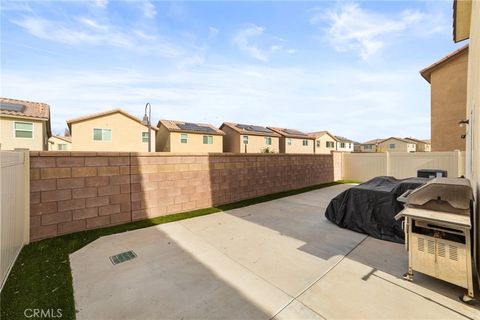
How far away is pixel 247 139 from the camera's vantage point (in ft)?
84.1

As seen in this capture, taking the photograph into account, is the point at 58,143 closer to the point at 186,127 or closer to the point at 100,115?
the point at 100,115

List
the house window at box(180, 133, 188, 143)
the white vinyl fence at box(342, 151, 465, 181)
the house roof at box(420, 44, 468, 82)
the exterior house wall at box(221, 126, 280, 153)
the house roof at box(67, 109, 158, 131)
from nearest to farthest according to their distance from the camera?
1. the white vinyl fence at box(342, 151, 465, 181)
2. the house roof at box(420, 44, 468, 82)
3. the house roof at box(67, 109, 158, 131)
4. the house window at box(180, 133, 188, 143)
5. the exterior house wall at box(221, 126, 280, 153)

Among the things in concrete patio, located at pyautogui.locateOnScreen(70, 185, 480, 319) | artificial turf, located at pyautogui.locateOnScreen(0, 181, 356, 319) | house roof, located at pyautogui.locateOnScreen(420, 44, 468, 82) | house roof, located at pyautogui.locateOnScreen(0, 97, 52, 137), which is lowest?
concrete patio, located at pyautogui.locateOnScreen(70, 185, 480, 319)

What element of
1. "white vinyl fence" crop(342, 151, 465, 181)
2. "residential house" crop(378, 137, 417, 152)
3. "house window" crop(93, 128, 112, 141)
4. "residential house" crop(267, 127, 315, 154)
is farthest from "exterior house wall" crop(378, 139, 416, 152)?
"house window" crop(93, 128, 112, 141)

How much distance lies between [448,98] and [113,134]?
981 inches

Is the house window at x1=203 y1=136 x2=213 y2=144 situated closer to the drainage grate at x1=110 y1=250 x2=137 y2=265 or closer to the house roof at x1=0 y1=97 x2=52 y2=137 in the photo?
the house roof at x1=0 y1=97 x2=52 y2=137

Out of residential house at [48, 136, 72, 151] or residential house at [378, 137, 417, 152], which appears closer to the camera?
residential house at [48, 136, 72, 151]

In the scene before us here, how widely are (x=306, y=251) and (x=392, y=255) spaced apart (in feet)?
4.91

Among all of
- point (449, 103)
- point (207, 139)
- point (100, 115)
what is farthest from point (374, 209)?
point (100, 115)

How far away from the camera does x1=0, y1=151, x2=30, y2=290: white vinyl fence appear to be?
2.64 m

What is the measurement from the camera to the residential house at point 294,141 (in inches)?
1139

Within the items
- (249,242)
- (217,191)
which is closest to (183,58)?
(217,191)

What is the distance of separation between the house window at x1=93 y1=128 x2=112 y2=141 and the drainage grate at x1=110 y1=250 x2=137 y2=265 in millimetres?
18266

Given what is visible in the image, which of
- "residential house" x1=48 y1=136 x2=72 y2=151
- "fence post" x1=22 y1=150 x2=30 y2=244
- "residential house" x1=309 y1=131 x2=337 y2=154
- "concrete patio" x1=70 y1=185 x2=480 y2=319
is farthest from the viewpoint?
"residential house" x1=309 y1=131 x2=337 y2=154
